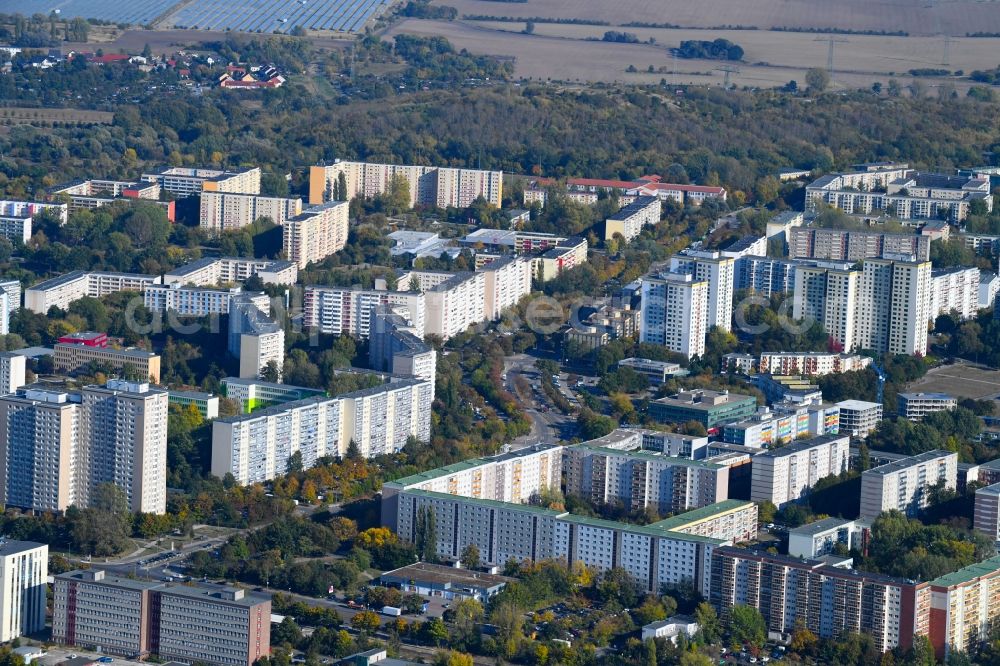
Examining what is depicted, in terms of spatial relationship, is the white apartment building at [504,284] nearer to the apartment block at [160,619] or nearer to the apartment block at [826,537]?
the apartment block at [826,537]

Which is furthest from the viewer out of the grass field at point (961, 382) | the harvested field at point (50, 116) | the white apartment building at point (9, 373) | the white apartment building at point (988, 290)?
the harvested field at point (50, 116)

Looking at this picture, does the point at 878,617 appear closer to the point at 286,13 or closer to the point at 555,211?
the point at 555,211

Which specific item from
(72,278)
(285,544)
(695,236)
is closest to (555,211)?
(695,236)

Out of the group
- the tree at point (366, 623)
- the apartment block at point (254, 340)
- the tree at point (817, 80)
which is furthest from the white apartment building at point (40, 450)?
the tree at point (817, 80)

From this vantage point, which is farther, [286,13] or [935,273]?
[286,13]

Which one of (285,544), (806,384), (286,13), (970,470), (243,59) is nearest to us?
(285,544)

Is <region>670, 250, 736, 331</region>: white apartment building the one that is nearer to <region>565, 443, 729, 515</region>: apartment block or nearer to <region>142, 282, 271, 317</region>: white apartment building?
A: <region>142, 282, 271, 317</region>: white apartment building

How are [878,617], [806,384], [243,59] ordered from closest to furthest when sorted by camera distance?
[878,617] → [806,384] → [243,59]
